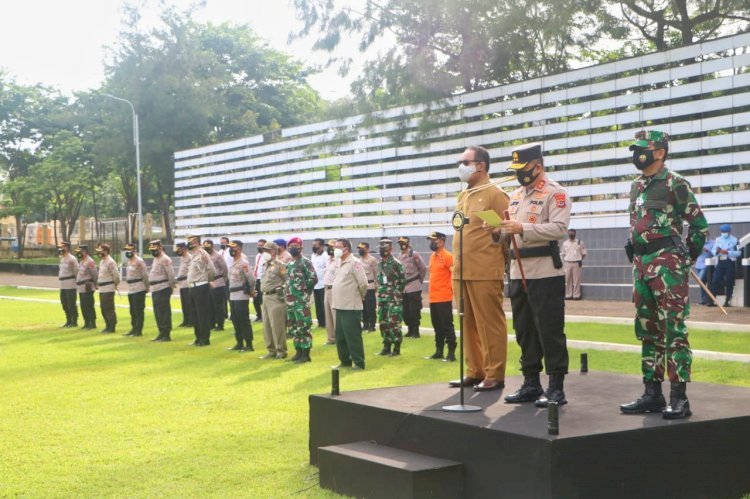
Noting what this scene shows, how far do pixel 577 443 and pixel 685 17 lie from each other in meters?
23.0

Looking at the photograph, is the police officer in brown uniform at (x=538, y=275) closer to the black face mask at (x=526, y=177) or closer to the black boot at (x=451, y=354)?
the black face mask at (x=526, y=177)

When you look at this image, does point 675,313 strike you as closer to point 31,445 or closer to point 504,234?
point 504,234

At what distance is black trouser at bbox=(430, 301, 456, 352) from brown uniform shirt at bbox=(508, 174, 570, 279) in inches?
310

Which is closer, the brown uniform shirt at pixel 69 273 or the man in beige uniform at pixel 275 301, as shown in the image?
the man in beige uniform at pixel 275 301

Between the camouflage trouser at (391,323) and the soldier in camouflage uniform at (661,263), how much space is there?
363 inches

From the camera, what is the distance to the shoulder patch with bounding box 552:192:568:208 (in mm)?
6699

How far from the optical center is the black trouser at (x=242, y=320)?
17.0 metres

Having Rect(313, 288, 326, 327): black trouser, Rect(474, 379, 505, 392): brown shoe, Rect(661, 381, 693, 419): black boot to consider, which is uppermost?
Rect(661, 381, 693, 419): black boot

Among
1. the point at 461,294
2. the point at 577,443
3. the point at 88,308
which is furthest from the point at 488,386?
the point at 88,308

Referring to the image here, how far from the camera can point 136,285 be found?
20.5 m

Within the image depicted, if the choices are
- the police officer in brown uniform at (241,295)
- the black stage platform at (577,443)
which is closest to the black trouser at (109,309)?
the police officer in brown uniform at (241,295)

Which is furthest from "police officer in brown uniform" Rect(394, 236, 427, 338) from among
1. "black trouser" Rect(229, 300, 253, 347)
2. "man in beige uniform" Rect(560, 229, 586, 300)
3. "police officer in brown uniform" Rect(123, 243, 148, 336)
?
"man in beige uniform" Rect(560, 229, 586, 300)

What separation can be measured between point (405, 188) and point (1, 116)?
36.5m

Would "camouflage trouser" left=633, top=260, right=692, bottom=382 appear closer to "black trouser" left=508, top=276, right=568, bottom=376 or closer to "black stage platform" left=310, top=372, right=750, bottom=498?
"black stage platform" left=310, top=372, right=750, bottom=498
